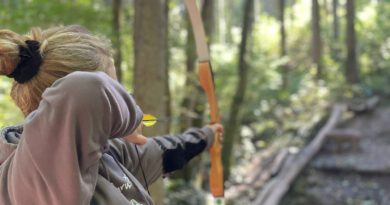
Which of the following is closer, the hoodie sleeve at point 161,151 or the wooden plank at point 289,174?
the hoodie sleeve at point 161,151

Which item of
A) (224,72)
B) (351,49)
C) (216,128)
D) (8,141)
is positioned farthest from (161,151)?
(351,49)

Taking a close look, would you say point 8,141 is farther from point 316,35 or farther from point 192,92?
point 316,35

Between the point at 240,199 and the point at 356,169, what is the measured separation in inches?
91.5

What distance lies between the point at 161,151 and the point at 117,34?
5723mm

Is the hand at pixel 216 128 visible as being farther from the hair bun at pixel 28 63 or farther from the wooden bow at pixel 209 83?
the hair bun at pixel 28 63

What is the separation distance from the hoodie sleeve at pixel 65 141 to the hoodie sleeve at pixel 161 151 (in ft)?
1.31

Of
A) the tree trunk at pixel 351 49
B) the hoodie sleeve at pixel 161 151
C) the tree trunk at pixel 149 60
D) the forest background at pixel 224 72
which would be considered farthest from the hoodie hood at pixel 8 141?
the tree trunk at pixel 351 49

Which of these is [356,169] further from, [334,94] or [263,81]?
[334,94]

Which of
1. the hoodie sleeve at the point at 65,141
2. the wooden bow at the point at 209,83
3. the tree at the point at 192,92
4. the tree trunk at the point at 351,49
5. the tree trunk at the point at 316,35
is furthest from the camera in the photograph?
the tree trunk at the point at 316,35

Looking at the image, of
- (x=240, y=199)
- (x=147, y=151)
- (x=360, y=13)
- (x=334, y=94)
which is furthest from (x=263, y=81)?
(x=360, y=13)

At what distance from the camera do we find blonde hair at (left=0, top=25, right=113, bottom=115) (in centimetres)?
132

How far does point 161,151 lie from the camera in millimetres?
1948

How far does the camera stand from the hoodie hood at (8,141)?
4.30 feet

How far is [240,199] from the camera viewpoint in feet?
25.3
